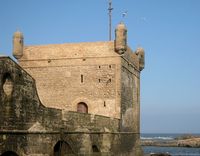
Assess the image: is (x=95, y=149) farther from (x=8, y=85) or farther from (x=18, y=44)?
(x=18, y=44)

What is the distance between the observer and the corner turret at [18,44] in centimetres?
2511

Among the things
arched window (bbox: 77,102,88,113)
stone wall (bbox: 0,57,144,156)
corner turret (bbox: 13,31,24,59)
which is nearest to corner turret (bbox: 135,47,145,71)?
arched window (bbox: 77,102,88,113)

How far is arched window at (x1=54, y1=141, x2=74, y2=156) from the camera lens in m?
15.3

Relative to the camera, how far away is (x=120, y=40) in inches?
920

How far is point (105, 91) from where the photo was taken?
23562 millimetres

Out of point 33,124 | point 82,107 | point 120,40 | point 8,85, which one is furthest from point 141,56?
point 8,85

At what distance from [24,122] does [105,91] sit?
1120cm

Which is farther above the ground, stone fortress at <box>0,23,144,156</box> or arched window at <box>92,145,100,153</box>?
stone fortress at <box>0,23,144,156</box>

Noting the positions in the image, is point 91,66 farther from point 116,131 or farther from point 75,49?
point 116,131

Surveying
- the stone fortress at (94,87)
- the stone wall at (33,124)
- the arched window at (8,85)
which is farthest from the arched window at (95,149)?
the arched window at (8,85)

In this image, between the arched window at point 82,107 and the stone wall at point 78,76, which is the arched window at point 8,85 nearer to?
the stone wall at point 78,76

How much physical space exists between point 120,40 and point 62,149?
31.0 feet

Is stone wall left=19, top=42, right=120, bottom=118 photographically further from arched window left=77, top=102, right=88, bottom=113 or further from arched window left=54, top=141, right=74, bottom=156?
arched window left=54, top=141, right=74, bottom=156

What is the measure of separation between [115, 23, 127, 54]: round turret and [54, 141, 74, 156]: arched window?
879 centimetres
